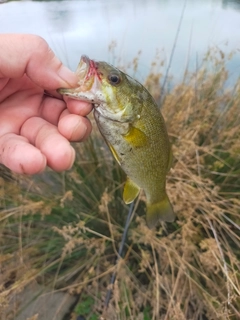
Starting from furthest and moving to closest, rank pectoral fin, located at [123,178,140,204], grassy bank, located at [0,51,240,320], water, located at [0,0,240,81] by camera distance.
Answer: water, located at [0,0,240,81] → grassy bank, located at [0,51,240,320] → pectoral fin, located at [123,178,140,204]

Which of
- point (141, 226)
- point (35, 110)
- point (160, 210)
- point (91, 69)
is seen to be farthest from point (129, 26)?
point (91, 69)

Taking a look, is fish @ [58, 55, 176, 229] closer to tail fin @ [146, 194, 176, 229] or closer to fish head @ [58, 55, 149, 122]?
fish head @ [58, 55, 149, 122]

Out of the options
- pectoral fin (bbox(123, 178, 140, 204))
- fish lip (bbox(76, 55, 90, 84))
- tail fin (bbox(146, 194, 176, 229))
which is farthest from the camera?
tail fin (bbox(146, 194, 176, 229))

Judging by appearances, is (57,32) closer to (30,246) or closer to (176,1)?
(176,1)

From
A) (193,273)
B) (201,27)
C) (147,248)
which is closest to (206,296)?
(193,273)

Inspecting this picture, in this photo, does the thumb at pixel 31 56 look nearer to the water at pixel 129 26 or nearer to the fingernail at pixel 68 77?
the fingernail at pixel 68 77

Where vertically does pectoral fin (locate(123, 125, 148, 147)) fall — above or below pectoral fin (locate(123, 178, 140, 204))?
above

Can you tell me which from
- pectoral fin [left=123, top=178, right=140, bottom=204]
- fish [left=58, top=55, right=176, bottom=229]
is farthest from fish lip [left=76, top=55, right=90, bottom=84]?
pectoral fin [left=123, top=178, right=140, bottom=204]
